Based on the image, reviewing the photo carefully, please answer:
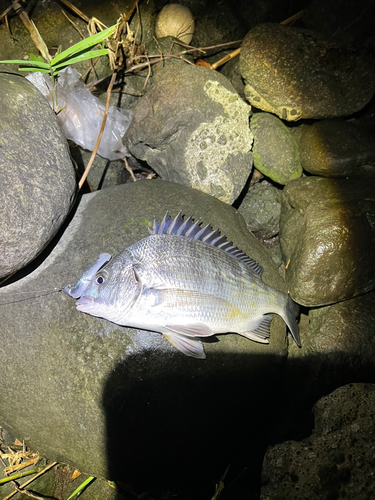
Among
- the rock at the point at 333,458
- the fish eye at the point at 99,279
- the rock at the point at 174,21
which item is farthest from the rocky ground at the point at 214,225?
the fish eye at the point at 99,279

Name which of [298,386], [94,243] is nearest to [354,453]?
[298,386]

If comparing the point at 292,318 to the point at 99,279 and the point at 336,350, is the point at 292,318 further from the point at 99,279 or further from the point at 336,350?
the point at 99,279

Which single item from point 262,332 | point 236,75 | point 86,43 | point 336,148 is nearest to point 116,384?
point 262,332

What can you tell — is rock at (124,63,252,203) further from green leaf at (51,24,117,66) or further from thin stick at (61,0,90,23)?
thin stick at (61,0,90,23)

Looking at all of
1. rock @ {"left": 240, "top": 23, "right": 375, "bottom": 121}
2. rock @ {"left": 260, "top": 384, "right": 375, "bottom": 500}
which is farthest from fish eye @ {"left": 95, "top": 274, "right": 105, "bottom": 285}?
rock @ {"left": 240, "top": 23, "right": 375, "bottom": 121}

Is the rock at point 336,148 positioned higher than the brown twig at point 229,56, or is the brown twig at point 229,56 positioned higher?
the brown twig at point 229,56

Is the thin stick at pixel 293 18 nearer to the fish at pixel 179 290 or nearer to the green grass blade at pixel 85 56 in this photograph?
the green grass blade at pixel 85 56
